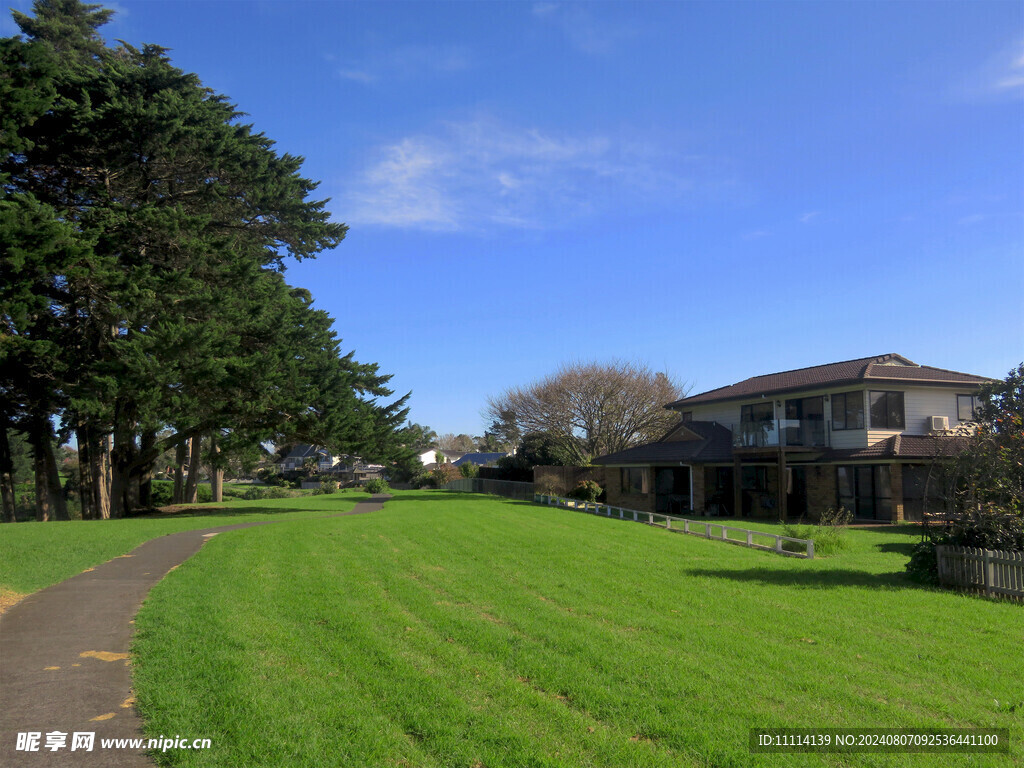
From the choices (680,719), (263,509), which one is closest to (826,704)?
(680,719)

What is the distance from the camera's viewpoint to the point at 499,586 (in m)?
12.8

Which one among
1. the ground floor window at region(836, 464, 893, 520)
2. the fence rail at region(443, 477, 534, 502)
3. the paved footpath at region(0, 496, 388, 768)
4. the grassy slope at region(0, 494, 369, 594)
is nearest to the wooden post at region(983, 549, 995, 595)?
the paved footpath at region(0, 496, 388, 768)

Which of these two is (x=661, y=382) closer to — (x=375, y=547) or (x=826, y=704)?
(x=375, y=547)

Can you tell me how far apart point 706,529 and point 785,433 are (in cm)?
1106

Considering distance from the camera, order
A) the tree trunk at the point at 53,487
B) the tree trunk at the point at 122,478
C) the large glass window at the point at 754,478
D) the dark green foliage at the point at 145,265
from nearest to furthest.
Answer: the dark green foliage at the point at 145,265 → the tree trunk at the point at 53,487 → the tree trunk at the point at 122,478 → the large glass window at the point at 754,478

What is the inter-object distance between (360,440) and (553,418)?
2556 centimetres

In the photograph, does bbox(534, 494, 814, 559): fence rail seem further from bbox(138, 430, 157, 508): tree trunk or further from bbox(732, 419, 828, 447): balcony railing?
bbox(138, 430, 157, 508): tree trunk

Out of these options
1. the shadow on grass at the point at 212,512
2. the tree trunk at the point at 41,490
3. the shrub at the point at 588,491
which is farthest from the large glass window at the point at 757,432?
the tree trunk at the point at 41,490

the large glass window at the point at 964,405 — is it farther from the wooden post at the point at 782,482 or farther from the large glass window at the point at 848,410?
the wooden post at the point at 782,482

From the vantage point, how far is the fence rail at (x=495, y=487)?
158 ft

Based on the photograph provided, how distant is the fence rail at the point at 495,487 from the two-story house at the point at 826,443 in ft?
36.9

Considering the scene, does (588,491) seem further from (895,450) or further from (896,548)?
(896,548)

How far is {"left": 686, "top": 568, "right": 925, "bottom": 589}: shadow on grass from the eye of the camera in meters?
13.7

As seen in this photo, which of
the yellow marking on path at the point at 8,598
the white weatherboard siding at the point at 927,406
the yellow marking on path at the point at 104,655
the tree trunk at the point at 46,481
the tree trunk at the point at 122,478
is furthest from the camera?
the tree trunk at the point at 122,478
